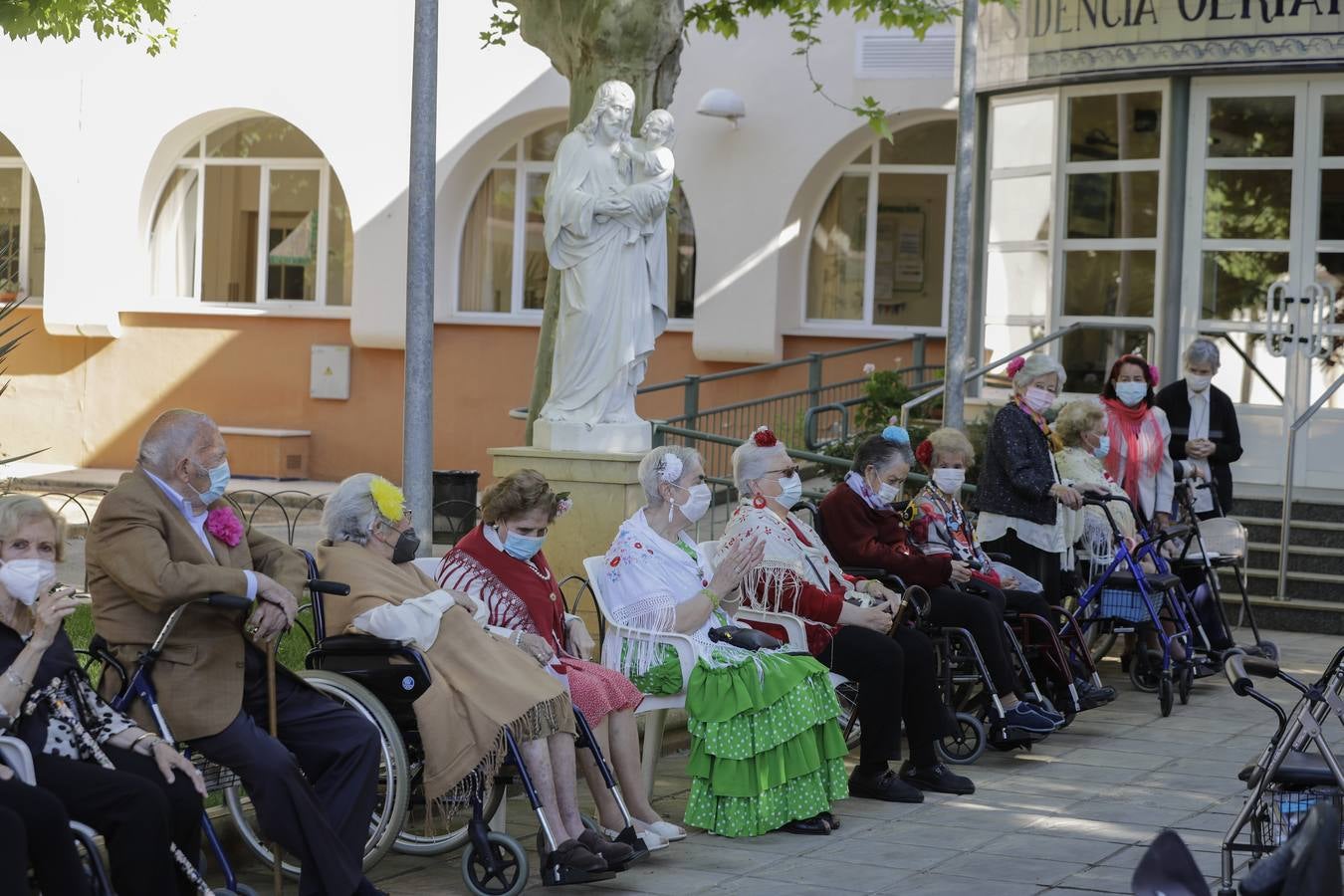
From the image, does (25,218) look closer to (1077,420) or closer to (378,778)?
(1077,420)

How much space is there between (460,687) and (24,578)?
1.51 meters

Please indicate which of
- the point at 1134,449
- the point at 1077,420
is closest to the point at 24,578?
the point at 1077,420

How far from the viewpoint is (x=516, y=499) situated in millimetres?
6512

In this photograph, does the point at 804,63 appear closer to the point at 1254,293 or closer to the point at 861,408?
the point at 861,408

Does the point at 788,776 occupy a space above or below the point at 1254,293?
below

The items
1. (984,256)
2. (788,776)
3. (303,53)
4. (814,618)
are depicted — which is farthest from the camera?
(303,53)

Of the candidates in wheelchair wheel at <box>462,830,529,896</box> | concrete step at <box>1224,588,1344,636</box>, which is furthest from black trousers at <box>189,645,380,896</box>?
concrete step at <box>1224,588,1344,636</box>

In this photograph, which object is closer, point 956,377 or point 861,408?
point 956,377

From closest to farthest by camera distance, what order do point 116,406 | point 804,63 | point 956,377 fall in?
point 956,377 < point 804,63 < point 116,406

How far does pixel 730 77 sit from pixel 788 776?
13378 millimetres

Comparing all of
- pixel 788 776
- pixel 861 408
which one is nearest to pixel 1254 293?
pixel 861 408

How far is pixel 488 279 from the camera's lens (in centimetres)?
2122

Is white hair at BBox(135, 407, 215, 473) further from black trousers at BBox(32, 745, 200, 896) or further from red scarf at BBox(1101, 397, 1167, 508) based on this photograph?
red scarf at BBox(1101, 397, 1167, 508)

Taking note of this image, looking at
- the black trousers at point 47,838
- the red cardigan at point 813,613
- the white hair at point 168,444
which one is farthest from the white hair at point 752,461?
the black trousers at point 47,838
